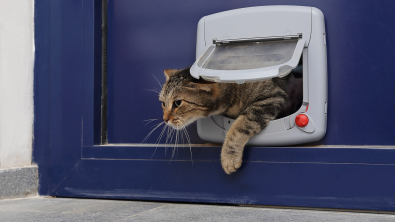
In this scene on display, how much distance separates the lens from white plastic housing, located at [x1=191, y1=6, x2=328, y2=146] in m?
1.24

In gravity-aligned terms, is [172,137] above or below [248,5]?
below

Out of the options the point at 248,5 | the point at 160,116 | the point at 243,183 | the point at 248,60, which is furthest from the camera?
the point at 160,116

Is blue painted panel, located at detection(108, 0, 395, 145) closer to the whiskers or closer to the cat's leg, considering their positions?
the whiskers

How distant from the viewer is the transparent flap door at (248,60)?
1105mm

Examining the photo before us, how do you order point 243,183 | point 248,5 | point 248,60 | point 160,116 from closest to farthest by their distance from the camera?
point 248,60 < point 243,183 < point 248,5 < point 160,116

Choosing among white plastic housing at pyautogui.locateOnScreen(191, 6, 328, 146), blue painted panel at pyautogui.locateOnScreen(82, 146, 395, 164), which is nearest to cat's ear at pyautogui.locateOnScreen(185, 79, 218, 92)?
white plastic housing at pyautogui.locateOnScreen(191, 6, 328, 146)

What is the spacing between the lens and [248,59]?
1231 millimetres

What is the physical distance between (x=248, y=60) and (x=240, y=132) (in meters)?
0.25

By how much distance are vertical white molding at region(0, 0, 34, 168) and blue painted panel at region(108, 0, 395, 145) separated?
1.21 ft

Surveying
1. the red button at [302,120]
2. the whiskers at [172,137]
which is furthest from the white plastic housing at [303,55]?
the whiskers at [172,137]

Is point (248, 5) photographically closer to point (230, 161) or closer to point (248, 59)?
point (248, 59)

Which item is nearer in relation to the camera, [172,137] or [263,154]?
[263,154]

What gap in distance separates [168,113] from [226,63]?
287mm

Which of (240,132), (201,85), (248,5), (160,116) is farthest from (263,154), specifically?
(248,5)
